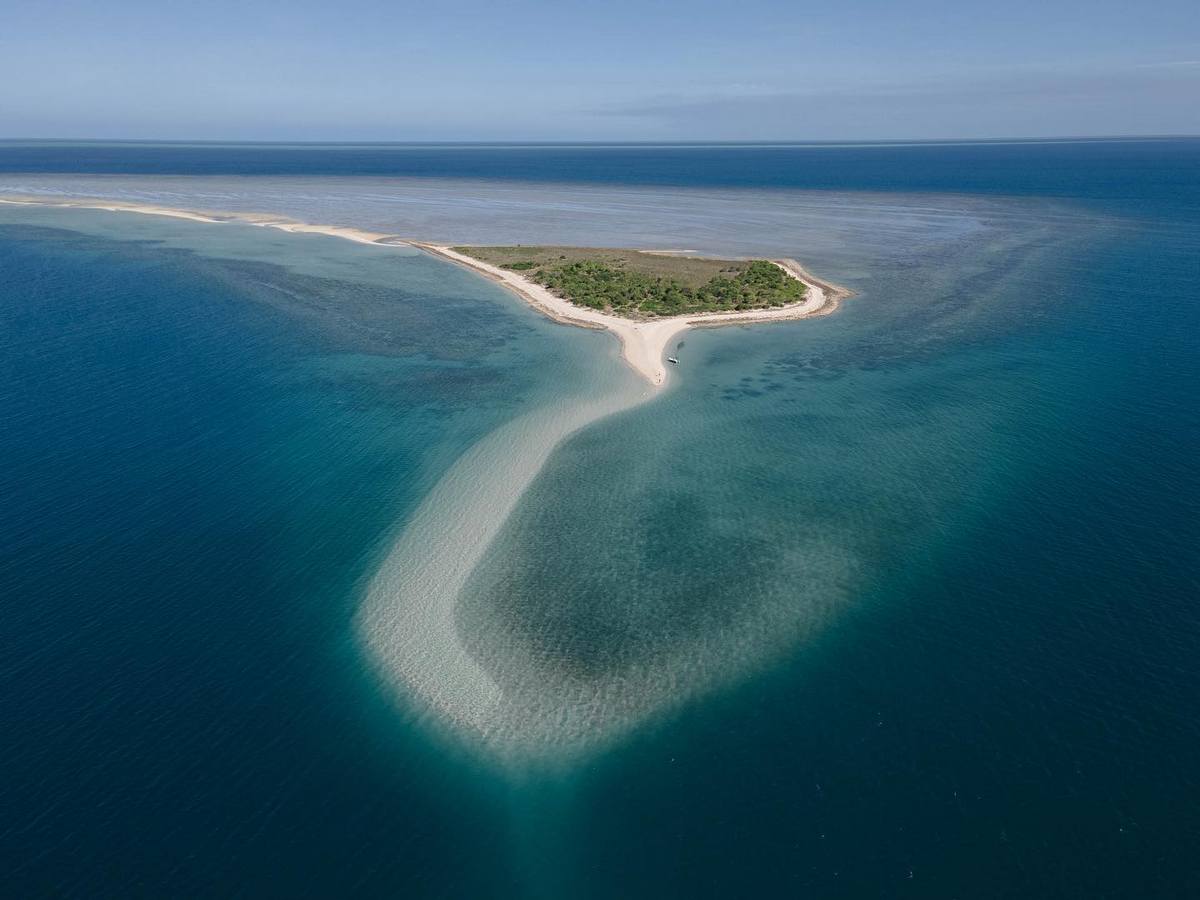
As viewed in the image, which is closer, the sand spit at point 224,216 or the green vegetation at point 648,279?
the green vegetation at point 648,279

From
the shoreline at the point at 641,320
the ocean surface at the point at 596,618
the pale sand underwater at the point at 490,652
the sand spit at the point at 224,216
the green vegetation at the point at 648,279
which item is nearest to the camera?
the ocean surface at the point at 596,618

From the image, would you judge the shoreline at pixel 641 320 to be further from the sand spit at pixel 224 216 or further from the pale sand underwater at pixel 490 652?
the pale sand underwater at pixel 490 652

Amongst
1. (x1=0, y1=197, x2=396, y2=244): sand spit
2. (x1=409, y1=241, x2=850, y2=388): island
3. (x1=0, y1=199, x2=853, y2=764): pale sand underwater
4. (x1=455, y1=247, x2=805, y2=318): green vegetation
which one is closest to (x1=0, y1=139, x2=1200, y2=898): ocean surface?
(x1=0, y1=199, x2=853, y2=764): pale sand underwater

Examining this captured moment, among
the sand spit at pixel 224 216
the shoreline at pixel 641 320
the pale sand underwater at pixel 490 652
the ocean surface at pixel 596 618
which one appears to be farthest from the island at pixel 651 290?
the sand spit at pixel 224 216

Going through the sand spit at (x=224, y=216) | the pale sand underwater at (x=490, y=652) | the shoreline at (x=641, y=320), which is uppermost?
the sand spit at (x=224, y=216)

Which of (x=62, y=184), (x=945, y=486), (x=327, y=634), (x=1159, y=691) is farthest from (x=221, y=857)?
(x=62, y=184)
